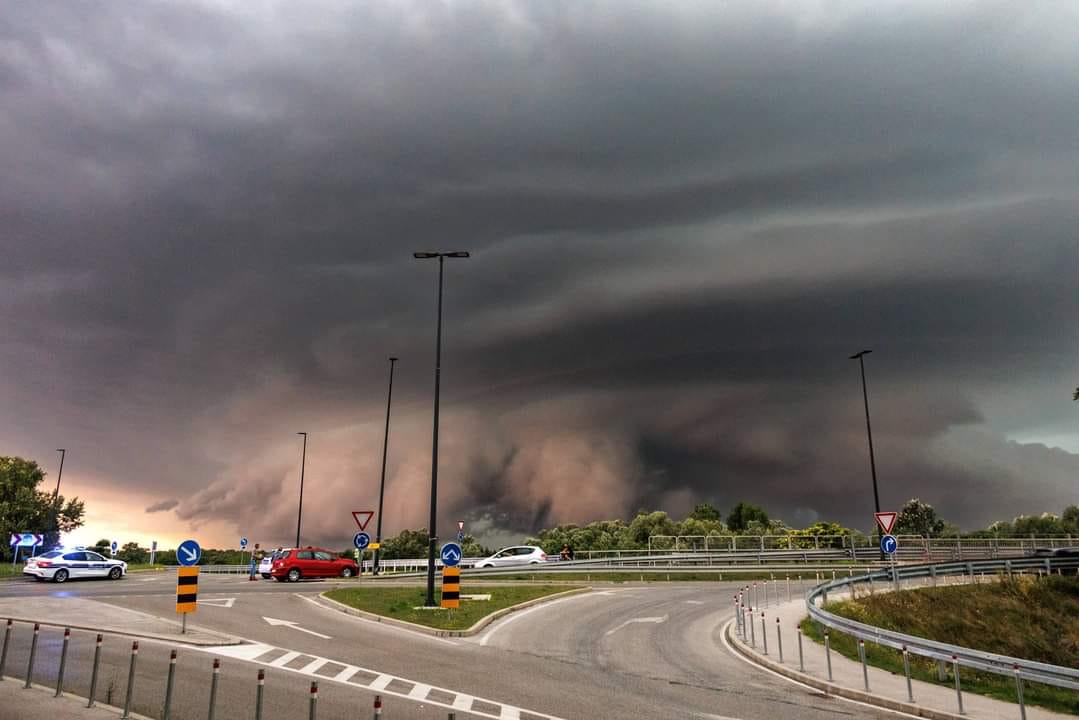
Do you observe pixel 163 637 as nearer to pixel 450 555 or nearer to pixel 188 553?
pixel 188 553

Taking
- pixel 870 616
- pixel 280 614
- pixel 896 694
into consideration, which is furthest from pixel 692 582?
pixel 896 694

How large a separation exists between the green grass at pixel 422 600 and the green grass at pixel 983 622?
10815 mm

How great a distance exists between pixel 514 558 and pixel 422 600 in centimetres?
2265

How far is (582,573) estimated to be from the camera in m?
49.1

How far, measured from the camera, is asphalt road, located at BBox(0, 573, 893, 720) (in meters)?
12.9

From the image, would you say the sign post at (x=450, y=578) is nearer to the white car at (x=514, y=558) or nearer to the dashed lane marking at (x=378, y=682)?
the dashed lane marking at (x=378, y=682)

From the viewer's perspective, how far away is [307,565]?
41938 millimetres

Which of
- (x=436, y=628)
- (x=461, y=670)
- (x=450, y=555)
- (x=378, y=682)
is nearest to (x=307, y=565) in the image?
(x=450, y=555)

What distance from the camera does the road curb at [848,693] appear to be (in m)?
13.5

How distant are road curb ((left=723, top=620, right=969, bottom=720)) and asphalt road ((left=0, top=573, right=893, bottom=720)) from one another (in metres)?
0.49

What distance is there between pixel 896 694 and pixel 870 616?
13.5m

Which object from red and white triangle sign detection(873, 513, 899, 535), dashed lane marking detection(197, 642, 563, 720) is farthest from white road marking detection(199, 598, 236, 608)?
red and white triangle sign detection(873, 513, 899, 535)

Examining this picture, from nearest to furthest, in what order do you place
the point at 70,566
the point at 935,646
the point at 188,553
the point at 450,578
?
the point at 935,646 → the point at 188,553 → the point at 450,578 → the point at 70,566

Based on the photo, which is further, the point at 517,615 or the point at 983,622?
the point at 983,622
